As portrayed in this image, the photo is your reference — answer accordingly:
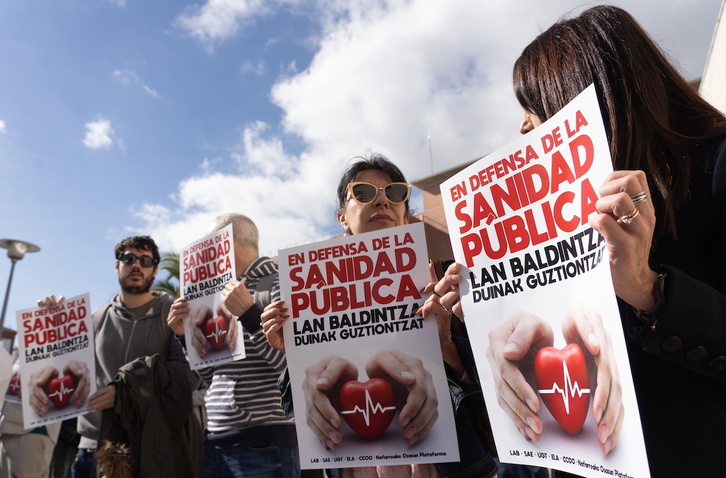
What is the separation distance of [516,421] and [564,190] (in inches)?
25.2

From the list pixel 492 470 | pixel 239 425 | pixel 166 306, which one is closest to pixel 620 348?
pixel 492 470

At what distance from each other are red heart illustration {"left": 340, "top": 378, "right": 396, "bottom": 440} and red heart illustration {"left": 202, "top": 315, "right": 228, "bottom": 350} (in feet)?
4.05

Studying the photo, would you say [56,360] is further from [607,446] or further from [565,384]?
[607,446]

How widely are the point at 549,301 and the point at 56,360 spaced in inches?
142

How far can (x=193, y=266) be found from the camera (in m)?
3.29

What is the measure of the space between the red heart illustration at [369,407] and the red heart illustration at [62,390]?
2.52 meters

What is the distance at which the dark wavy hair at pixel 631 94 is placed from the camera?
1.24 meters

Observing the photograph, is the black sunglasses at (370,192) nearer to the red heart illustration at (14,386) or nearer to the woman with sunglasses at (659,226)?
the woman with sunglasses at (659,226)

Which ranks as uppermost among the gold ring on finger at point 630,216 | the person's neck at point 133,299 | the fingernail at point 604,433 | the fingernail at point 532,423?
the person's neck at point 133,299

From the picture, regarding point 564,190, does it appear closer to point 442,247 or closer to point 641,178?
point 641,178

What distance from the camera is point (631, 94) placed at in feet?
4.29

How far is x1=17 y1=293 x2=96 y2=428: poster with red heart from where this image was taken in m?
3.62

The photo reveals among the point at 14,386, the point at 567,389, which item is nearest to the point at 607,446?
the point at 567,389

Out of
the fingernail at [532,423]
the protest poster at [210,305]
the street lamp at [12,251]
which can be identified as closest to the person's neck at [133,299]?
the protest poster at [210,305]
